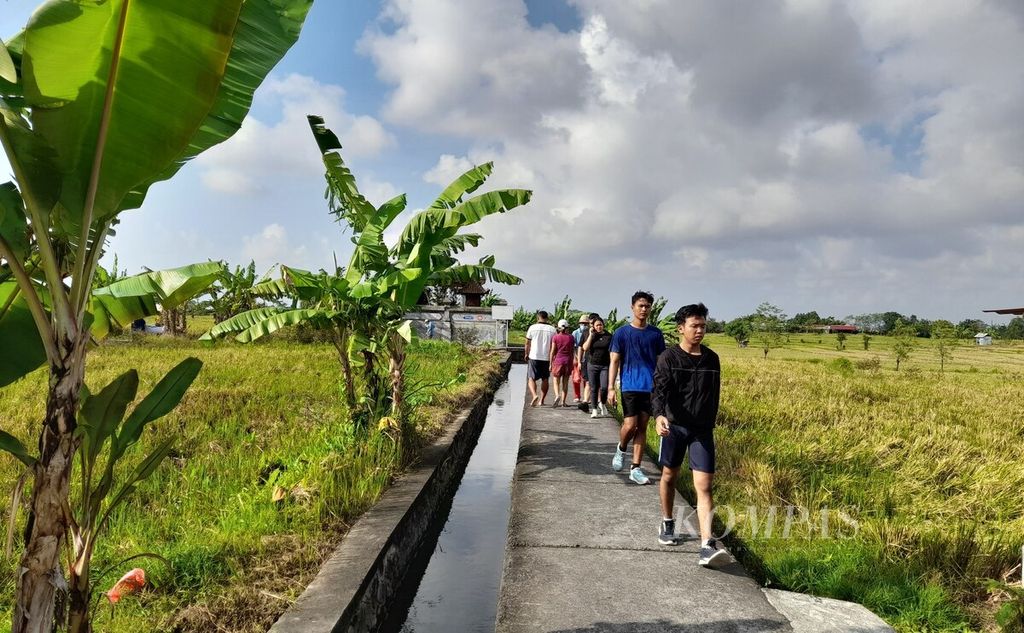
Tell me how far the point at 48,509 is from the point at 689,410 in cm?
328

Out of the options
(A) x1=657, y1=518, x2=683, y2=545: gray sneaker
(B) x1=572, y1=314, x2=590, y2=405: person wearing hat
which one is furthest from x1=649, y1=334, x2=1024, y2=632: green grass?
(B) x1=572, y1=314, x2=590, y2=405: person wearing hat

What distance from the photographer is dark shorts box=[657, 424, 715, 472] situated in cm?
387

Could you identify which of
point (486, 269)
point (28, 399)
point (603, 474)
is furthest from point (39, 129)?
point (28, 399)

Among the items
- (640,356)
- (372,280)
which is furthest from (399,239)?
(640,356)

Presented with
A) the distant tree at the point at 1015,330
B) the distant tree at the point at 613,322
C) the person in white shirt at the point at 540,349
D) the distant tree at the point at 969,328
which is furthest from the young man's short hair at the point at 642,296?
the distant tree at the point at 1015,330

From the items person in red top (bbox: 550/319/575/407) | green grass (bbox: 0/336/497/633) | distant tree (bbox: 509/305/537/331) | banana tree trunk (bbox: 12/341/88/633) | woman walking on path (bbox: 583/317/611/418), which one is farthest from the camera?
distant tree (bbox: 509/305/537/331)

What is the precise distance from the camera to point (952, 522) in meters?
4.59

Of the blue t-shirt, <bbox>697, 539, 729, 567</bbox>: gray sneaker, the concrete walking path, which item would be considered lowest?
the concrete walking path

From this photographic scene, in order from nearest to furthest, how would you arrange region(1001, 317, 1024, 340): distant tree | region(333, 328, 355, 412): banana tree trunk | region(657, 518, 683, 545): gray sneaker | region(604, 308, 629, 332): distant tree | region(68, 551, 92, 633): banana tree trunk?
region(68, 551, 92, 633): banana tree trunk < region(657, 518, 683, 545): gray sneaker < region(333, 328, 355, 412): banana tree trunk < region(604, 308, 629, 332): distant tree < region(1001, 317, 1024, 340): distant tree

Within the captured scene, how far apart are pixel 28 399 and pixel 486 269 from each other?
6.20m

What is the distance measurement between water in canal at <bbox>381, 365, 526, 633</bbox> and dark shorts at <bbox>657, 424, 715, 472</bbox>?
1.45 metres

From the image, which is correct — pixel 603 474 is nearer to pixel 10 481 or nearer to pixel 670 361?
pixel 670 361

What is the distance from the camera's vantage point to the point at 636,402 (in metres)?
5.61

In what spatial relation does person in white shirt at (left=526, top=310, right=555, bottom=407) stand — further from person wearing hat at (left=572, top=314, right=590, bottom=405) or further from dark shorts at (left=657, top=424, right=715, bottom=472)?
dark shorts at (left=657, top=424, right=715, bottom=472)
